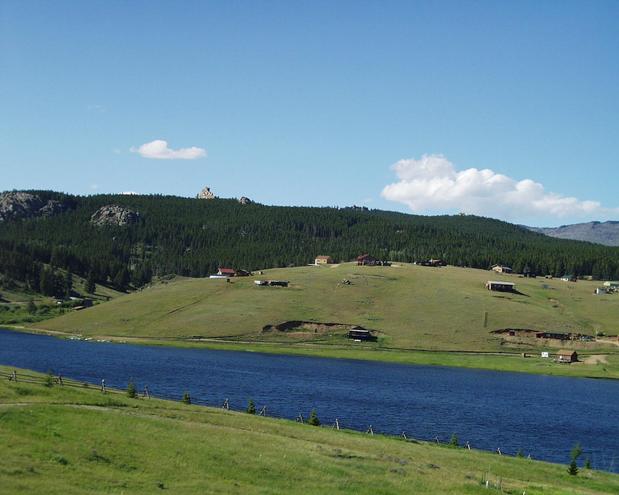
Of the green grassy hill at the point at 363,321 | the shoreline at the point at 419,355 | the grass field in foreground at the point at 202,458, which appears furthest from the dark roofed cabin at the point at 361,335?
the grass field in foreground at the point at 202,458

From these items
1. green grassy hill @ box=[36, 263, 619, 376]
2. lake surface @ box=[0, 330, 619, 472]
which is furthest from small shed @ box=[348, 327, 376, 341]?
lake surface @ box=[0, 330, 619, 472]

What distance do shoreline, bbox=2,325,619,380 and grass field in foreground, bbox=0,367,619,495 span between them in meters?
91.7

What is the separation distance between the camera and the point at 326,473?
42688 millimetres

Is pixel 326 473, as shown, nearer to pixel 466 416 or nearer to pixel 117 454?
pixel 117 454

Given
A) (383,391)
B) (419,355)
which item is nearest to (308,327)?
(419,355)

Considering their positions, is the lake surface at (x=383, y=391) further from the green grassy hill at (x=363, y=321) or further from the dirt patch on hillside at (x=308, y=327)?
the dirt patch on hillside at (x=308, y=327)

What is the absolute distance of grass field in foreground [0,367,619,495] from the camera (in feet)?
117

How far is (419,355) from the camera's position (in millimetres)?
158875

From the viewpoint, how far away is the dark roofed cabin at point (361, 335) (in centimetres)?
17388

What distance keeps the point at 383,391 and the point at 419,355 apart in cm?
5400

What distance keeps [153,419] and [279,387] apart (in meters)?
53.7

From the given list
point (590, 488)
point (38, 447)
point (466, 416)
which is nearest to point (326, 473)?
point (38, 447)

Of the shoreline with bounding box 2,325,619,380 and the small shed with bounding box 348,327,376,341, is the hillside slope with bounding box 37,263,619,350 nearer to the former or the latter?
the small shed with bounding box 348,327,376,341

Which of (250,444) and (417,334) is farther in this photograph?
(417,334)
